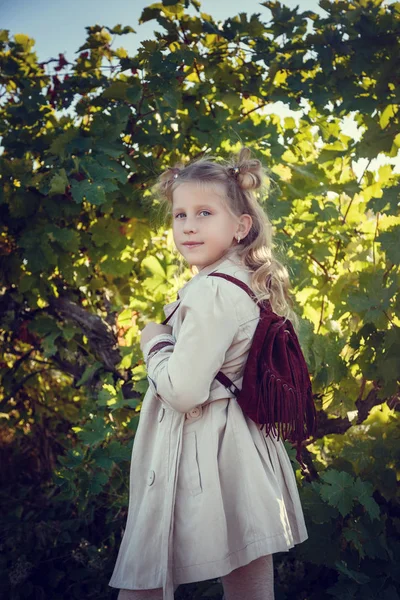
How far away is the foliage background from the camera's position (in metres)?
2.41

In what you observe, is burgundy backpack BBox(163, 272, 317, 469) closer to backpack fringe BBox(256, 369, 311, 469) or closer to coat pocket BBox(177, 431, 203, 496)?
backpack fringe BBox(256, 369, 311, 469)

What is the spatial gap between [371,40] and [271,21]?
471mm

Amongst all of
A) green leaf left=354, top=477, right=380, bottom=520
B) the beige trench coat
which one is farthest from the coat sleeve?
green leaf left=354, top=477, right=380, bottom=520

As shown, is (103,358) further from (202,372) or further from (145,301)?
(202,372)

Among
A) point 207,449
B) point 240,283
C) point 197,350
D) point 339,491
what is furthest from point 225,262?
point 339,491

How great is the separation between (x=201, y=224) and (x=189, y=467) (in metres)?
0.67

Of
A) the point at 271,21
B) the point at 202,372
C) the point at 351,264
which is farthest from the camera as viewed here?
the point at 351,264

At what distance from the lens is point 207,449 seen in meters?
1.58

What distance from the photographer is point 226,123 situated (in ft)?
9.69

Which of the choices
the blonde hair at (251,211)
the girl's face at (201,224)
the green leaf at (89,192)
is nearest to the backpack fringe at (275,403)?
the blonde hair at (251,211)

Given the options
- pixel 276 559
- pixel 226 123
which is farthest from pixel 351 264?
pixel 276 559

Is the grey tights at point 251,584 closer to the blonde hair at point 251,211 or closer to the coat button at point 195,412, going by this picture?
the coat button at point 195,412

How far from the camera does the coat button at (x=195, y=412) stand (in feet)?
5.32

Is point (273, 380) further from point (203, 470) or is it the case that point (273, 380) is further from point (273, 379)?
point (203, 470)
